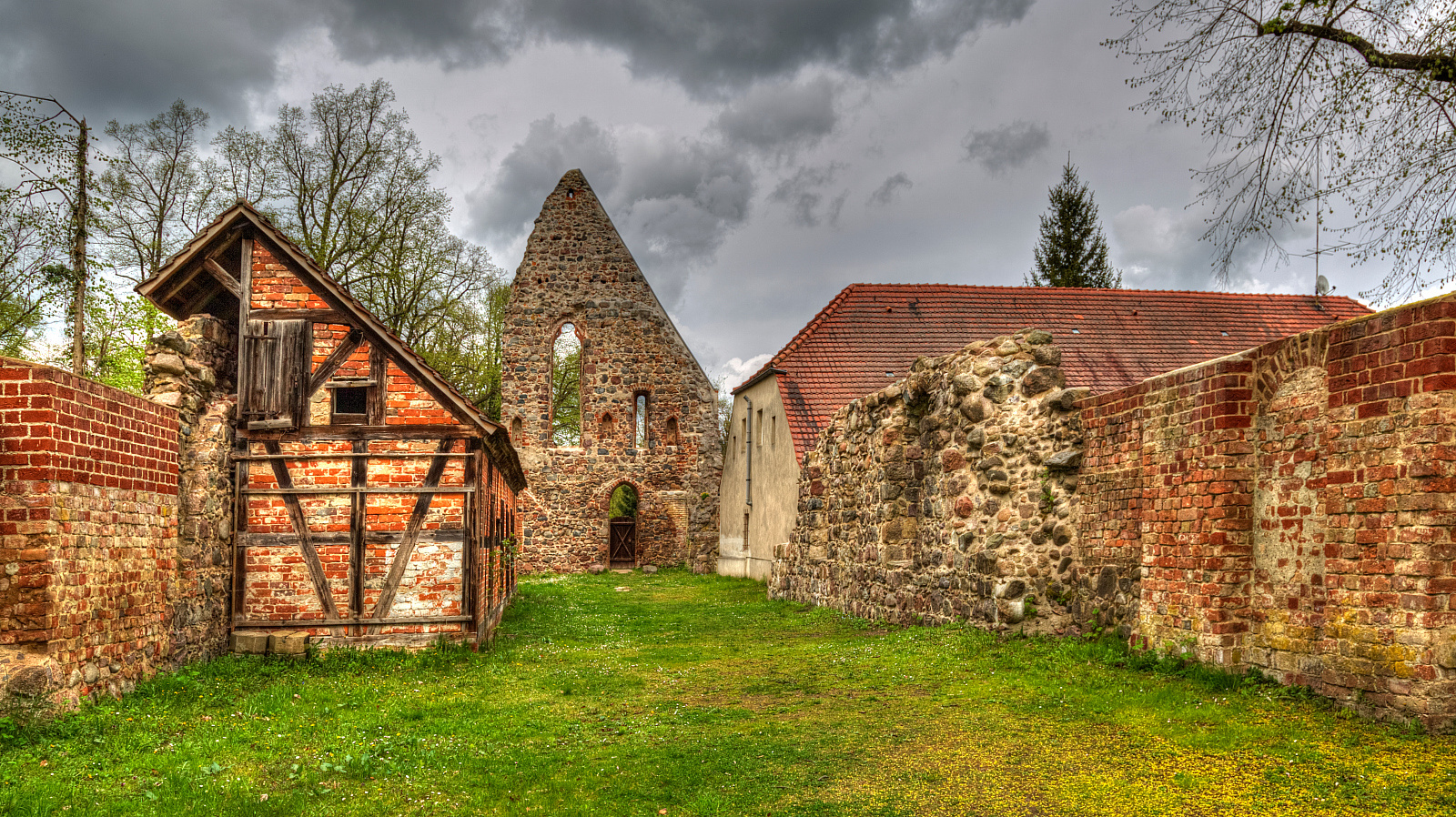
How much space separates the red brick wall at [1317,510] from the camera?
5168mm

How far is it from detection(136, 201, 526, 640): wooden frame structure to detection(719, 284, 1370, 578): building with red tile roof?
9.53 meters

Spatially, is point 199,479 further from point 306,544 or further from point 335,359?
point 335,359

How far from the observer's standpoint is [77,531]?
23.2ft

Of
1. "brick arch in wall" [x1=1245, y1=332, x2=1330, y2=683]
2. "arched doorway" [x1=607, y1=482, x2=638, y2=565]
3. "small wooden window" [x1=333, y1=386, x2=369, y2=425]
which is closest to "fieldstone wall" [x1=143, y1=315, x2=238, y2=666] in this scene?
"small wooden window" [x1=333, y1=386, x2=369, y2=425]

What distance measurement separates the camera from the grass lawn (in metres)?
4.93

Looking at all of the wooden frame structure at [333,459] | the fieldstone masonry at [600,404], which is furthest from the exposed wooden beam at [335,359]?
the fieldstone masonry at [600,404]

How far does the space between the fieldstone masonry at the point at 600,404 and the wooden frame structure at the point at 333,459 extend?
15.5m

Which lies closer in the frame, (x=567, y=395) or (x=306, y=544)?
(x=306, y=544)

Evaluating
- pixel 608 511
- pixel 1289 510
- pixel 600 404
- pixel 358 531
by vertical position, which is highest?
pixel 600 404

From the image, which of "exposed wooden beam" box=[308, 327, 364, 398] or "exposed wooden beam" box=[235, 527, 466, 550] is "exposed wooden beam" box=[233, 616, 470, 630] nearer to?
"exposed wooden beam" box=[235, 527, 466, 550]

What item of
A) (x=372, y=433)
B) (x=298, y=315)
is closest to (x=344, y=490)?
(x=372, y=433)

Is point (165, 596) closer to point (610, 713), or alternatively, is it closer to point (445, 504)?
point (445, 504)

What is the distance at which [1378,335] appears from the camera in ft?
18.2

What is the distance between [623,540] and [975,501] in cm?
1883
